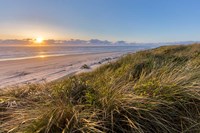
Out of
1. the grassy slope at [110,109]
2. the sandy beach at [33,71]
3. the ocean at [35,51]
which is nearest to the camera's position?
the grassy slope at [110,109]

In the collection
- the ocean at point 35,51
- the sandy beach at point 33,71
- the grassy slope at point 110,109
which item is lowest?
the ocean at point 35,51

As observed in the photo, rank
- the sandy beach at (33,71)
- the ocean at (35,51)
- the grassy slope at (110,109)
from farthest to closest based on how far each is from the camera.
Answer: the ocean at (35,51) < the sandy beach at (33,71) < the grassy slope at (110,109)

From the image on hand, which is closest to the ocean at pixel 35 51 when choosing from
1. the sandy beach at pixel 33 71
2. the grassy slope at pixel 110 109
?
the sandy beach at pixel 33 71

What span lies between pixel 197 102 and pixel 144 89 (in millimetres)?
838

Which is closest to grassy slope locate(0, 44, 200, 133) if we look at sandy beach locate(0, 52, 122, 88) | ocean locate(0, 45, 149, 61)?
sandy beach locate(0, 52, 122, 88)

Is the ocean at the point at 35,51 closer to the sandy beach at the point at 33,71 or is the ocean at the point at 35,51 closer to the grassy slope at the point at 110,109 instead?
the sandy beach at the point at 33,71

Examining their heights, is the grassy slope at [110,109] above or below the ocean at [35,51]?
above

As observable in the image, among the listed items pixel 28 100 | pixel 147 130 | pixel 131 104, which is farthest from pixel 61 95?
pixel 147 130

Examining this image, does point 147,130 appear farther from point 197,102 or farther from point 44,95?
point 44,95

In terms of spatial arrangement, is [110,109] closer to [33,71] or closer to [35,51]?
[33,71]

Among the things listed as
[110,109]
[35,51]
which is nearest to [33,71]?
[110,109]

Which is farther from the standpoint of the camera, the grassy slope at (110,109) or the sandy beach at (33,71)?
the sandy beach at (33,71)

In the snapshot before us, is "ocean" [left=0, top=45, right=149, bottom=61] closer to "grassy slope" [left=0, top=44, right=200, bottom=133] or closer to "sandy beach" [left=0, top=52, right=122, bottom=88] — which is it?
"sandy beach" [left=0, top=52, right=122, bottom=88]

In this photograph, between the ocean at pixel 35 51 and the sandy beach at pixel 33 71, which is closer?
the sandy beach at pixel 33 71
